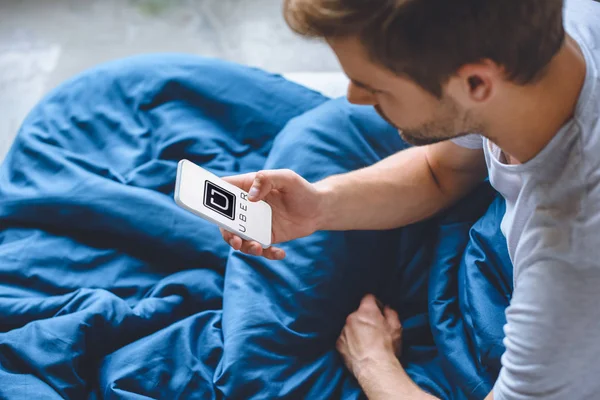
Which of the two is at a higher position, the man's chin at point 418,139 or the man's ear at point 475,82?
the man's ear at point 475,82

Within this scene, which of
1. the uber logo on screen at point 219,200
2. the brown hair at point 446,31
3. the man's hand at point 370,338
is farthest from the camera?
the man's hand at point 370,338

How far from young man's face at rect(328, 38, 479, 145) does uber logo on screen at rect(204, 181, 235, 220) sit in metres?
0.22

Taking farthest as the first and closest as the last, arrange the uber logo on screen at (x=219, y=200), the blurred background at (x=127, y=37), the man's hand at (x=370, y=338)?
the blurred background at (x=127, y=37), the man's hand at (x=370, y=338), the uber logo on screen at (x=219, y=200)

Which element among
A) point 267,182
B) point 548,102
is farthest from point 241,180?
point 548,102

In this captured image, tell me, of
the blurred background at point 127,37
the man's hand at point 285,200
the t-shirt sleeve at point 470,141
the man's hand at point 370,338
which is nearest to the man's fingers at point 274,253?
the man's hand at point 285,200

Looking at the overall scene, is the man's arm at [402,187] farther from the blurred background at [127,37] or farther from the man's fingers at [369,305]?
the blurred background at [127,37]

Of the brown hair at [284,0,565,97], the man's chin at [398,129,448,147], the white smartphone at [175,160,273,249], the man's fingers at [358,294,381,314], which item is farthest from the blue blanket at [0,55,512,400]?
the brown hair at [284,0,565,97]

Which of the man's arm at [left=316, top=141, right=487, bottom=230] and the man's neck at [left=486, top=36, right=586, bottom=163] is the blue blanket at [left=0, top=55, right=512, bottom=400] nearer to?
the man's arm at [left=316, top=141, right=487, bottom=230]

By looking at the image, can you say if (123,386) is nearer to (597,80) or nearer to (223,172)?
(223,172)

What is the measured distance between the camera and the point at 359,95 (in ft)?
2.63

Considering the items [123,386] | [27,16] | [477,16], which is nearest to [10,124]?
[27,16]

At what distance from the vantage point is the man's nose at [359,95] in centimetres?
79

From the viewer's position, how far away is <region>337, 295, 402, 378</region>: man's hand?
1013mm

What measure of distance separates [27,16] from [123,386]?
1.47 metres
